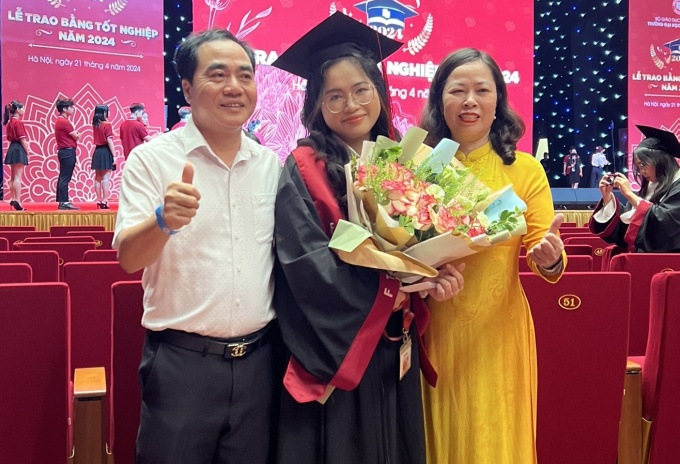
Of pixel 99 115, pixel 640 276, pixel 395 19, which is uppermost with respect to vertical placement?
pixel 395 19

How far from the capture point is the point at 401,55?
1023 cm

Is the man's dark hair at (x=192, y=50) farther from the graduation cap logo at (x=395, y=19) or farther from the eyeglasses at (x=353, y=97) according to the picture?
the graduation cap logo at (x=395, y=19)

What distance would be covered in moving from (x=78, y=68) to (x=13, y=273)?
816 cm

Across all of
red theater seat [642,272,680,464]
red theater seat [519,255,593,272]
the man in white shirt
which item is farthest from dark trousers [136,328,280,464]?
red theater seat [519,255,593,272]

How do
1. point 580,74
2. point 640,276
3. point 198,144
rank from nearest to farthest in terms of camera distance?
1. point 198,144
2. point 640,276
3. point 580,74

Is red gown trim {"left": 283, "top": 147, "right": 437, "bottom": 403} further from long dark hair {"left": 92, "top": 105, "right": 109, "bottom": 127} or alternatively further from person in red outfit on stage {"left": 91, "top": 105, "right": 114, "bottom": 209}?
long dark hair {"left": 92, "top": 105, "right": 109, "bottom": 127}

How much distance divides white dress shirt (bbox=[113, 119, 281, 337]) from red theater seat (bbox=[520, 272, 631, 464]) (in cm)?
93

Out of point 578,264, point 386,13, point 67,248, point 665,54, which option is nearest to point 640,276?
point 578,264

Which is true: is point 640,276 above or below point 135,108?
below

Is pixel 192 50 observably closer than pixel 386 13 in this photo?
Yes

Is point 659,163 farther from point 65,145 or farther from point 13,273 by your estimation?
point 65,145

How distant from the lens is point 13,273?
2.15 metres

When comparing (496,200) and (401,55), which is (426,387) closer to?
(496,200)

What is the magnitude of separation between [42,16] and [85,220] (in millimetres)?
3758
